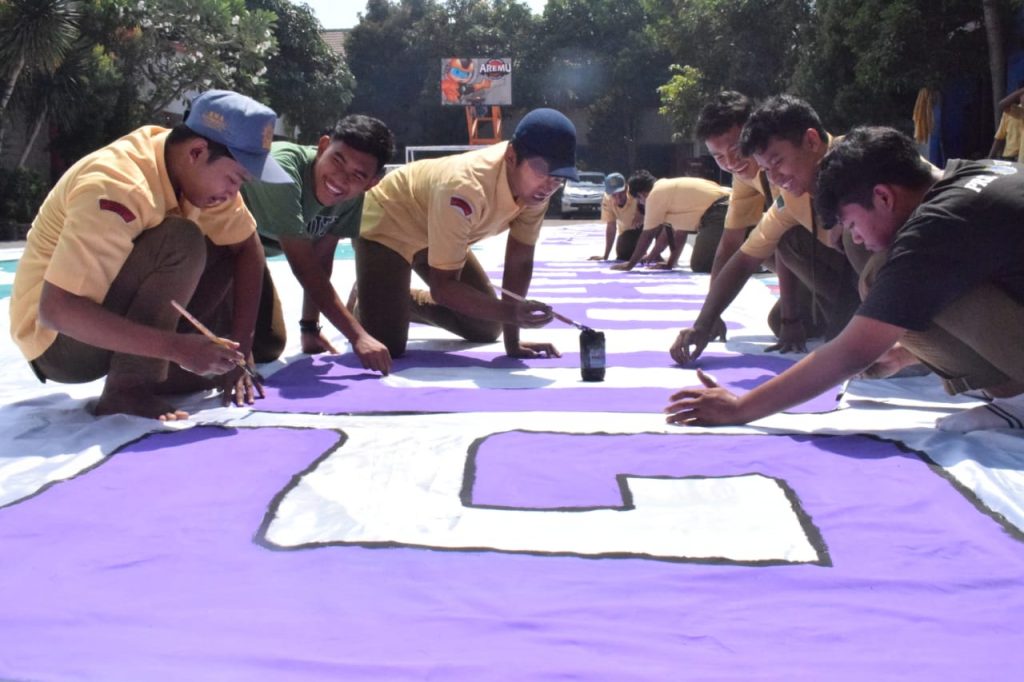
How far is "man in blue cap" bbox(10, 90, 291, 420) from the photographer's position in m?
2.28

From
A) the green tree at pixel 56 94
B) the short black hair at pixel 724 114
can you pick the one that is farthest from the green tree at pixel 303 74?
the short black hair at pixel 724 114

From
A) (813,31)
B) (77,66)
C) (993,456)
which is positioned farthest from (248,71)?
(993,456)

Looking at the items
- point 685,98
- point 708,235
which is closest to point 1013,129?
point 708,235

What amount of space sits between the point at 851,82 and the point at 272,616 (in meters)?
16.4

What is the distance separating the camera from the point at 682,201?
7.94 m

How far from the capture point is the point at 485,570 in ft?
5.32

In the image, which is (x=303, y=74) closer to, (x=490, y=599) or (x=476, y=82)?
(x=476, y=82)

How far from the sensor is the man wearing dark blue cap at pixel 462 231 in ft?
11.0

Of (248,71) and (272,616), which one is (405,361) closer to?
(272,616)

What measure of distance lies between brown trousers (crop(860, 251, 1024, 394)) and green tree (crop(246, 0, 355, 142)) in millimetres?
26541

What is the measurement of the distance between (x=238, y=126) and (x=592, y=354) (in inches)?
55.3

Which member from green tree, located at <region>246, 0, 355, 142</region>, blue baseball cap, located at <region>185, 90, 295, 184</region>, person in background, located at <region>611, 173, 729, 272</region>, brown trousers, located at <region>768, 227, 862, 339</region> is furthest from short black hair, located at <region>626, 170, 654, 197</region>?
green tree, located at <region>246, 0, 355, 142</region>

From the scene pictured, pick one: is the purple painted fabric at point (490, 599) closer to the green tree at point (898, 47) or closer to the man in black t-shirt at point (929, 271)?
the man in black t-shirt at point (929, 271)

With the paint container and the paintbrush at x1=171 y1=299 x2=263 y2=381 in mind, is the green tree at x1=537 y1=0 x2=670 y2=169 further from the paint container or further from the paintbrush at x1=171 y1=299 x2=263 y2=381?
the paintbrush at x1=171 y1=299 x2=263 y2=381
